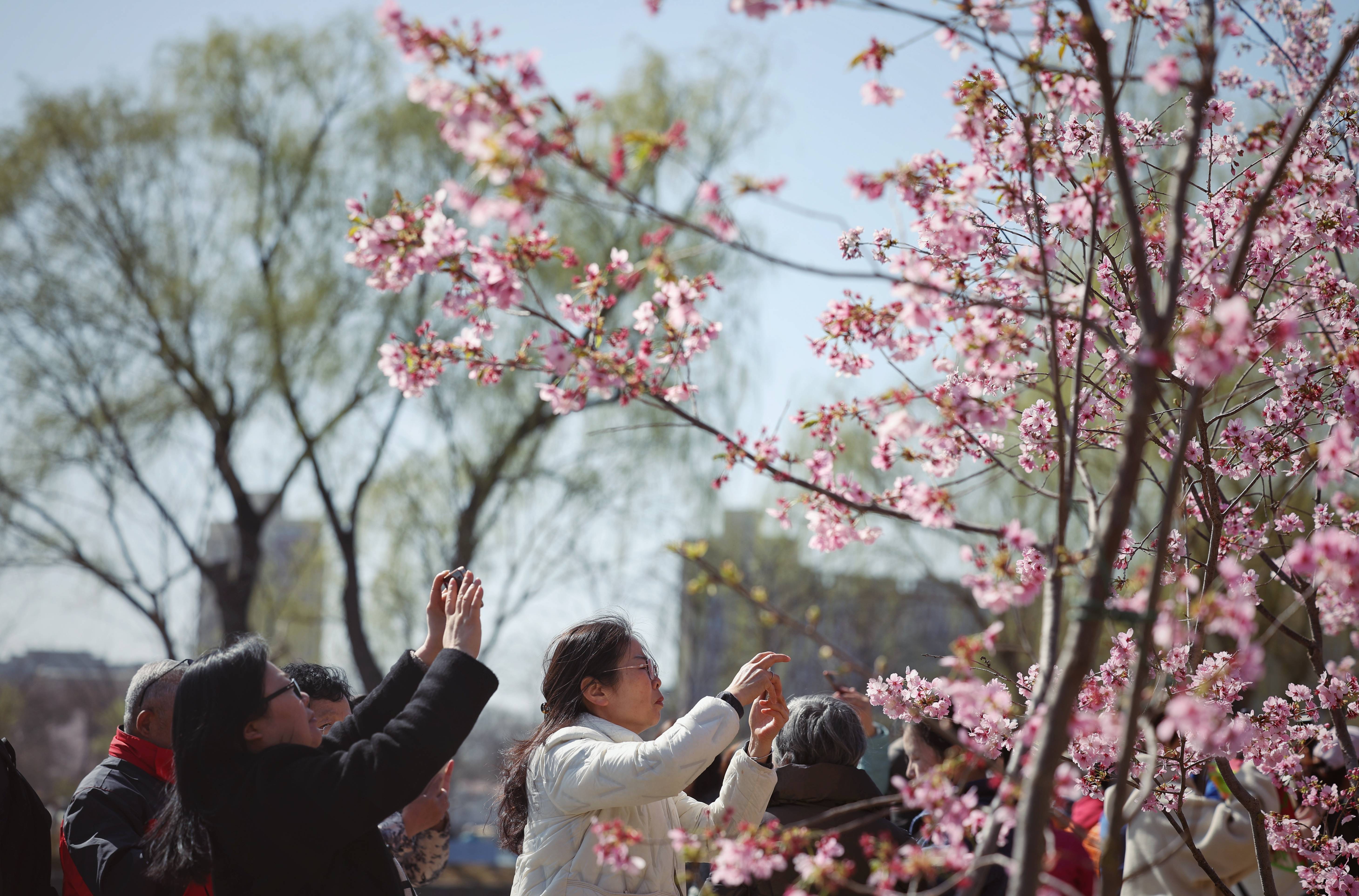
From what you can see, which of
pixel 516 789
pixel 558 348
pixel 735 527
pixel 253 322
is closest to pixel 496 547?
pixel 253 322

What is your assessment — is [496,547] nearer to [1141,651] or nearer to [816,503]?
[816,503]

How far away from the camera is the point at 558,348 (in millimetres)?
1994

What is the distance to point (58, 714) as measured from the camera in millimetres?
25141

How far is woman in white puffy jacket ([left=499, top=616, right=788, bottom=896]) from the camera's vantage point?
2242mm

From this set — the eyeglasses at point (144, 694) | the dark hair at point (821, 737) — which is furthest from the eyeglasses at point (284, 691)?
the dark hair at point (821, 737)

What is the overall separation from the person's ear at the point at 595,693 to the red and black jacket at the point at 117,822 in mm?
937

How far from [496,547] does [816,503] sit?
1045cm

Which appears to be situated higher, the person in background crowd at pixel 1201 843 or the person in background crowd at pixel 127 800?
the person in background crowd at pixel 1201 843

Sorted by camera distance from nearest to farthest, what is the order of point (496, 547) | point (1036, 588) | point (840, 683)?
point (1036, 588) < point (840, 683) < point (496, 547)

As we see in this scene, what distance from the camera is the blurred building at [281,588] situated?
38.9 ft

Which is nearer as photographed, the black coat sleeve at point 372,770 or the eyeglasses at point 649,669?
the black coat sleeve at point 372,770

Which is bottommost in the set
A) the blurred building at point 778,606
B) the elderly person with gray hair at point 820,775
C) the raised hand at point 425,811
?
the raised hand at point 425,811

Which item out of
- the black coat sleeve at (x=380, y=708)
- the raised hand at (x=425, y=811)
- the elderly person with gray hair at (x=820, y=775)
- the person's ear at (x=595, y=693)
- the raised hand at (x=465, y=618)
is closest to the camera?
the raised hand at (x=465, y=618)

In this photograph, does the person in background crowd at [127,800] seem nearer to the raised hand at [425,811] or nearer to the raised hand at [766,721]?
the raised hand at [425,811]
